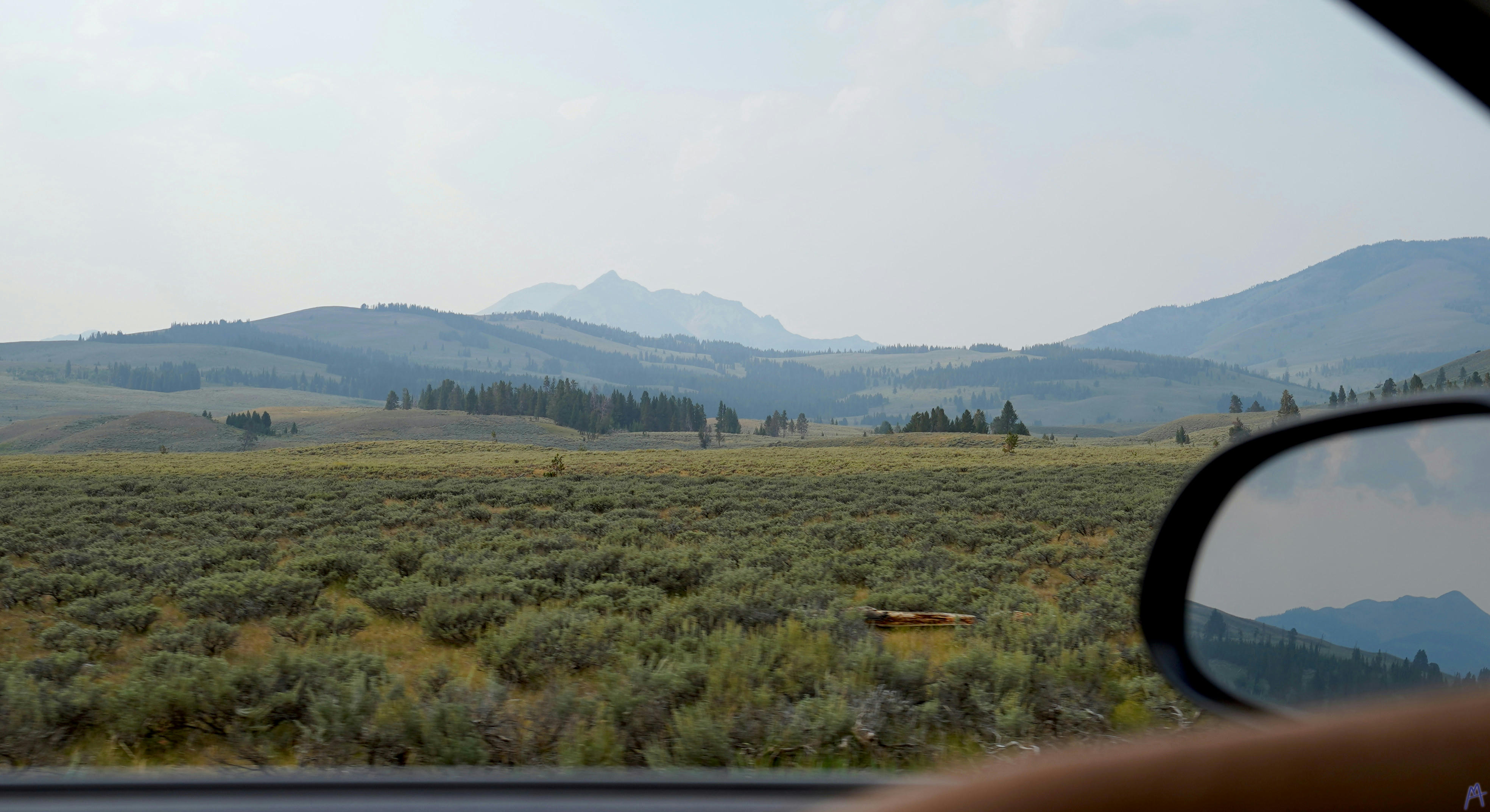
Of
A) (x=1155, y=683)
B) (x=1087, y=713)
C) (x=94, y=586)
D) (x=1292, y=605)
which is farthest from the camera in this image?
(x=94, y=586)

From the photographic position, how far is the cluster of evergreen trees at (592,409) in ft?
504

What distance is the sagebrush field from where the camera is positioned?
15.8ft

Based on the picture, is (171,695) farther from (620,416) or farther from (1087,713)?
(620,416)

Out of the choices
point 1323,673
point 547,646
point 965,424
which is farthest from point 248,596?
point 965,424

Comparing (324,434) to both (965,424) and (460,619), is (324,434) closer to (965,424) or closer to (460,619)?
(965,424)

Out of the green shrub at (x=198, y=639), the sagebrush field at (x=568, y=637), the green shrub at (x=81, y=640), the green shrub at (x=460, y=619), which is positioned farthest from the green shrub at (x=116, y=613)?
the green shrub at (x=460, y=619)

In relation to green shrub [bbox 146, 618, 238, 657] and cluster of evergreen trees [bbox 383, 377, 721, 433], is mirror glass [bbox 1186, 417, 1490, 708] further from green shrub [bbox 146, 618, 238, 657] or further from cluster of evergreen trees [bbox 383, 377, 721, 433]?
cluster of evergreen trees [bbox 383, 377, 721, 433]

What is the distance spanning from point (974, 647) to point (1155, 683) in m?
1.25

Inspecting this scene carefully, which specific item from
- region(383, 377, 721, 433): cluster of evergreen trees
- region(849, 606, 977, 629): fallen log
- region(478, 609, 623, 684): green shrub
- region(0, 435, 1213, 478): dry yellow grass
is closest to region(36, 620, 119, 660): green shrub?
region(478, 609, 623, 684): green shrub

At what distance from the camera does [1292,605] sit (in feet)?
6.12

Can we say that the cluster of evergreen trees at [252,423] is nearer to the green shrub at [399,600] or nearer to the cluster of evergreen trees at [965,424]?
the cluster of evergreen trees at [965,424]

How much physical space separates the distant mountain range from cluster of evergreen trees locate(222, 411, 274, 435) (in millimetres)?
152296

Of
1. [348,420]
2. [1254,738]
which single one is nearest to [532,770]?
[1254,738]

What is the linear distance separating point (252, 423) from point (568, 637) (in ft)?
502
